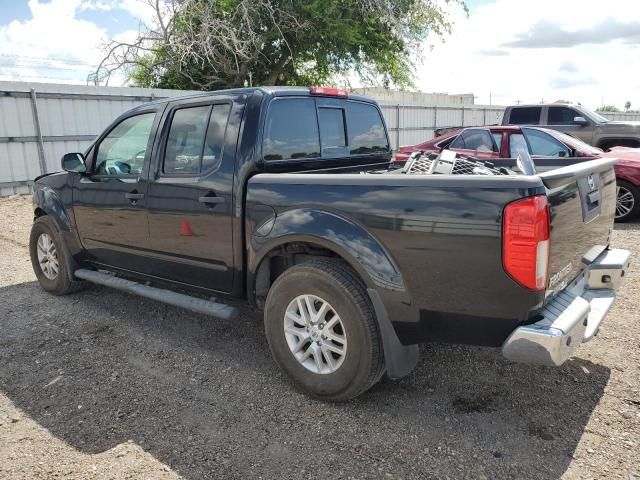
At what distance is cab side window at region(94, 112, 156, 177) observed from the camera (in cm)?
434

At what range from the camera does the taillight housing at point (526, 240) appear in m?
2.44

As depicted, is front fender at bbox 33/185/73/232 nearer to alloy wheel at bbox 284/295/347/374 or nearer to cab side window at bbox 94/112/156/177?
cab side window at bbox 94/112/156/177

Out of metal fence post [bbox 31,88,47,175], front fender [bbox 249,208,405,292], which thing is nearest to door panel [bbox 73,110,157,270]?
front fender [bbox 249,208,405,292]

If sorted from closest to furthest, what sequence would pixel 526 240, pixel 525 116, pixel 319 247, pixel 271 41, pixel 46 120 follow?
pixel 526 240 → pixel 319 247 → pixel 46 120 → pixel 525 116 → pixel 271 41

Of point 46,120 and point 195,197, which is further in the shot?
point 46,120

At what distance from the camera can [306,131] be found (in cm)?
389

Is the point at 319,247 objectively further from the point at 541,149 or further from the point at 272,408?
the point at 541,149

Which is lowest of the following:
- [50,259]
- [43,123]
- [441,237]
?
[50,259]

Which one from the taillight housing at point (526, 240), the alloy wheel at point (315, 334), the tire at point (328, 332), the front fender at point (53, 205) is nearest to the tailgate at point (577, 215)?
the taillight housing at point (526, 240)

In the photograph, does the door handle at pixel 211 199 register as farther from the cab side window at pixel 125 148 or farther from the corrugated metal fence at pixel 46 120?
the corrugated metal fence at pixel 46 120

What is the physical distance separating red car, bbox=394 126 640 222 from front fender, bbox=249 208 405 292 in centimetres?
523

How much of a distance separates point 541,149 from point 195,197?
6.68 meters

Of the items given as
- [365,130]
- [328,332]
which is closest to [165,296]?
[328,332]

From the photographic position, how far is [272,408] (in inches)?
127
